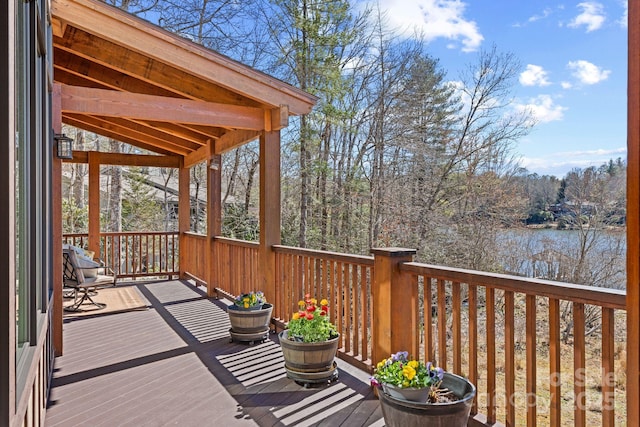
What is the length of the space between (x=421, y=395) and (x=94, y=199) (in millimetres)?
7077

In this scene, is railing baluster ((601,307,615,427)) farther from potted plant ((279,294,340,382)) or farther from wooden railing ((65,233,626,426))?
potted plant ((279,294,340,382))

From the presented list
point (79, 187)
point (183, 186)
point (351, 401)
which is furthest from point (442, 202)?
point (79, 187)

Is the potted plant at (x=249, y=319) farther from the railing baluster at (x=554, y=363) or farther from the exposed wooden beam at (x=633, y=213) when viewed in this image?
the exposed wooden beam at (x=633, y=213)

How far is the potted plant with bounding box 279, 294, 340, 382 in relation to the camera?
11.2 feet

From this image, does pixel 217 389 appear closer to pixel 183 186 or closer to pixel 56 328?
pixel 56 328

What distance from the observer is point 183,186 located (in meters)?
8.62

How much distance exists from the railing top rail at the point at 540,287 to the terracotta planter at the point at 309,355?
3.17ft

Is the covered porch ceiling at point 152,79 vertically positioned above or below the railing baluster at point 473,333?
above

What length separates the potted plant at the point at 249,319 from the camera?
4.50 m

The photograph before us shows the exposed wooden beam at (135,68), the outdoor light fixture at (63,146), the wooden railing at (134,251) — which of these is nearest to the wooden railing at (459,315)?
the exposed wooden beam at (135,68)

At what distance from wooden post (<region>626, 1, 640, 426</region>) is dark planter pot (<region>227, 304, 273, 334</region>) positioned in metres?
3.69

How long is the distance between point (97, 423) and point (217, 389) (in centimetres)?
83

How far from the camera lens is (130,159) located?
8.21 metres

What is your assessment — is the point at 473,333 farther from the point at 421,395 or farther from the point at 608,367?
the point at 608,367
